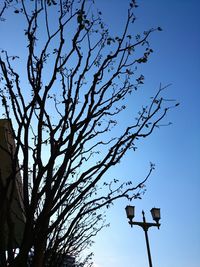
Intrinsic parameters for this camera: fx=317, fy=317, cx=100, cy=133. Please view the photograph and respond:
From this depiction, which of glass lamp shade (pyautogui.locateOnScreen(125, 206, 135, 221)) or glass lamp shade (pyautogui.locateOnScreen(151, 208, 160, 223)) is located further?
glass lamp shade (pyautogui.locateOnScreen(151, 208, 160, 223))

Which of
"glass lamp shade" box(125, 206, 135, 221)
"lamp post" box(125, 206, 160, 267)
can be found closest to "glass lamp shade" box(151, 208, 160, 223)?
"lamp post" box(125, 206, 160, 267)

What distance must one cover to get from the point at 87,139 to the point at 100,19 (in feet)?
9.72

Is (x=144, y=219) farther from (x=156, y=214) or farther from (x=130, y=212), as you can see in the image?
(x=130, y=212)

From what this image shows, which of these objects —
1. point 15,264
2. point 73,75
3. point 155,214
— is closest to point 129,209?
point 155,214

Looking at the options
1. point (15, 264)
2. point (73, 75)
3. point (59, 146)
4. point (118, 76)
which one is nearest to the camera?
point (15, 264)

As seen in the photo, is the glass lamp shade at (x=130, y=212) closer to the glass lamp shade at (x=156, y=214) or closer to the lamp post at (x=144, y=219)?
the lamp post at (x=144, y=219)

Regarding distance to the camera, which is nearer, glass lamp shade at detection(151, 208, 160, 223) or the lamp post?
the lamp post

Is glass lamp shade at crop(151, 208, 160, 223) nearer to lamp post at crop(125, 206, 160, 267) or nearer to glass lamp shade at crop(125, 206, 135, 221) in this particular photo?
lamp post at crop(125, 206, 160, 267)

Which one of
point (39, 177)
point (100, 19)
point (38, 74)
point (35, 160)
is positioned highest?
point (100, 19)

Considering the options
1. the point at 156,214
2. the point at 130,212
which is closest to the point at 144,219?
the point at 156,214

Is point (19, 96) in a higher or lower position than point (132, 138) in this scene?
higher

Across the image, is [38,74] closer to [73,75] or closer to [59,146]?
[73,75]

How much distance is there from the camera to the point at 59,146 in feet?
17.4

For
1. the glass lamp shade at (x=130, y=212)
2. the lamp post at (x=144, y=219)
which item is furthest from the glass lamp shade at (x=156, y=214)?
the glass lamp shade at (x=130, y=212)
